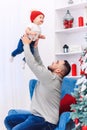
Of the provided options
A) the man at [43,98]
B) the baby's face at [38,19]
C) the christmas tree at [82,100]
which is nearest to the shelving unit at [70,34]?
the baby's face at [38,19]

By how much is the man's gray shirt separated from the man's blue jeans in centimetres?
6

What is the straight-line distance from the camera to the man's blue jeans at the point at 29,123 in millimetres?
2672

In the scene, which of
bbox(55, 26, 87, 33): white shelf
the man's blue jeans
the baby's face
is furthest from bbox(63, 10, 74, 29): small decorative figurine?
the man's blue jeans

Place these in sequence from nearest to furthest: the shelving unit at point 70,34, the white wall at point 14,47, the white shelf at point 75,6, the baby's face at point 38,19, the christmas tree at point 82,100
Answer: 1. the christmas tree at point 82,100
2. the baby's face at point 38,19
3. the white wall at point 14,47
4. the white shelf at point 75,6
5. the shelving unit at point 70,34

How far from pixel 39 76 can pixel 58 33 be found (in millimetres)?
1736

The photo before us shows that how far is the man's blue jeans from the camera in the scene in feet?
8.77

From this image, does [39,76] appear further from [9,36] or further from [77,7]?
[77,7]

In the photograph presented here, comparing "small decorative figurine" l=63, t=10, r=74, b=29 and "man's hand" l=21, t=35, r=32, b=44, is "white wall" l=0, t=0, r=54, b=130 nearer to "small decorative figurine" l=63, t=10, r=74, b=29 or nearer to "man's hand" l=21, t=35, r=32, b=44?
"small decorative figurine" l=63, t=10, r=74, b=29

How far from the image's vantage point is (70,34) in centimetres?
429

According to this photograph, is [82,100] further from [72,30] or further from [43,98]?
[72,30]

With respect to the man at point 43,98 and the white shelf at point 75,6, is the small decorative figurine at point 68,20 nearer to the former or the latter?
the white shelf at point 75,6

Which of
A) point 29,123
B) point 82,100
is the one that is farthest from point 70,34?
point 82,100

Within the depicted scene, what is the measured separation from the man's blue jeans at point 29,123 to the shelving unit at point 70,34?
152 cm

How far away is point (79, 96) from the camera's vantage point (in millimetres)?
1846
